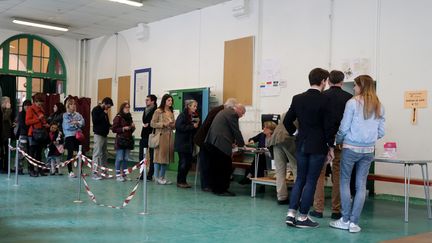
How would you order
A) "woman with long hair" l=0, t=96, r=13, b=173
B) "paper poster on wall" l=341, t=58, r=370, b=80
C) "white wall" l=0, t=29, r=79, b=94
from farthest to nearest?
"white wall" l=0, t=29, r=79, b=94, "woman with long hair" l=0, t=96, r=13, b=173, "paper poster on wall" l=341, t=58, r=370, b=80

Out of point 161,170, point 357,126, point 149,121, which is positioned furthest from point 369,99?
point 149,121

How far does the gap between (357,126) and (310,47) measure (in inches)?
150

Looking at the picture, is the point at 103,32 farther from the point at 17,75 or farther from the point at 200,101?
the point at 200,101

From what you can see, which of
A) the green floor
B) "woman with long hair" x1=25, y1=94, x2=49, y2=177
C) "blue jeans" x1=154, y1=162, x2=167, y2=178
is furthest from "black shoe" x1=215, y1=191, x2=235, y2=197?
"woman with long hair" x1=25, y1=94, x2=49, y2=177

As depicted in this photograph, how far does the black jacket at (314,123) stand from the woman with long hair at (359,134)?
153 millimetres

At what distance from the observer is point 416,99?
6.43 m

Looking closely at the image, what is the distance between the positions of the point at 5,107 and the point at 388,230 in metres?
6.80

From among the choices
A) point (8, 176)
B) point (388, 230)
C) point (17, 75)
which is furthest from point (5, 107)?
point (388, 230)

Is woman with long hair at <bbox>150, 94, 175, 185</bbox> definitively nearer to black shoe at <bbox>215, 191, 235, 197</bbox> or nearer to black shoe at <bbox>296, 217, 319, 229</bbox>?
black shoe at <bbox>215, 191, 235, 197</bbox>

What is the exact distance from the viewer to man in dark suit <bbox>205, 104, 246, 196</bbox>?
6.18 m

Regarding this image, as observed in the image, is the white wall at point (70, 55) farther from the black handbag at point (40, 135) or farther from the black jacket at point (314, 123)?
A: the black jacket at point (314, 123)

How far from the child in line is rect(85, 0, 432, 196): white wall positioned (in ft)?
9.93

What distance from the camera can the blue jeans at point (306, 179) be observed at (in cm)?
424

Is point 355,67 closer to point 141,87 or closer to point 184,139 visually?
point 184,139
